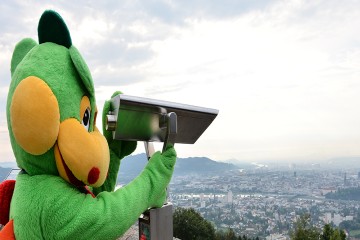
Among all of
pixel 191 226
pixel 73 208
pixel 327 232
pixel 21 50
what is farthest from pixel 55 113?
pixel 327 232

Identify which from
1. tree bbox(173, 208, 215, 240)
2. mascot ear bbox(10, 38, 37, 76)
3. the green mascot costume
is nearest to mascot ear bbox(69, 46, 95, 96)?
the green mascot costume

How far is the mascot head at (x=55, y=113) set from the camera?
4.90 feet

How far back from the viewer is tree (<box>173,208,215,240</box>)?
14.7 meters

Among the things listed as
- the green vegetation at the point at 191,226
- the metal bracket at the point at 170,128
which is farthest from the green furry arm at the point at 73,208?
the green vegetation at the point at 191,226

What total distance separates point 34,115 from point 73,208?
0.43m

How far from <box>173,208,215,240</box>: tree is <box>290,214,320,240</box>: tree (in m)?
3.82

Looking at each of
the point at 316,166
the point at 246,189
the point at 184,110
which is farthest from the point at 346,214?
the point at 184,110

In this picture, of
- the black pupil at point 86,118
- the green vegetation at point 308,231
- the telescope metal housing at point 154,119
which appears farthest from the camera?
the green vegetation at point 308,231

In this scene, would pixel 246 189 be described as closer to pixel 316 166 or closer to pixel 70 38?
pixel 316 166

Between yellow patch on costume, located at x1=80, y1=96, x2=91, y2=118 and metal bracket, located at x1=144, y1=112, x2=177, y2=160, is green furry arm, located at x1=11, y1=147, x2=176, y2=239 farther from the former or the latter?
yellow patch on costume, located at x1=80, y1=96, x2=91, y2=118

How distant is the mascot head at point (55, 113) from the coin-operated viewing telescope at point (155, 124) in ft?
0.51

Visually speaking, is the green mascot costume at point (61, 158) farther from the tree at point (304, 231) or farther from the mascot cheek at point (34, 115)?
the tree at point (304, 231)

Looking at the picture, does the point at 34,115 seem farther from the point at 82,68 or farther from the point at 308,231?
the point at 308,231

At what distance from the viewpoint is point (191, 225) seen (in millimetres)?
14969
